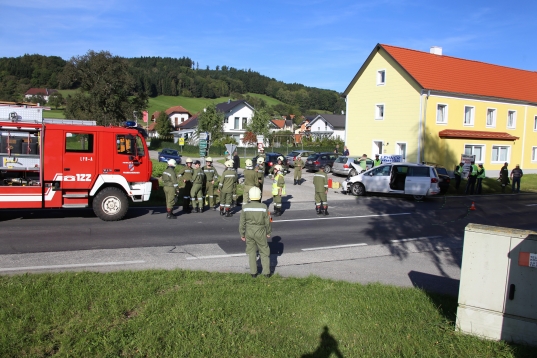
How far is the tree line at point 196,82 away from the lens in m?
89.6

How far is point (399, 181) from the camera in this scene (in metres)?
20.5

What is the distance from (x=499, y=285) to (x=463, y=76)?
3429 cm

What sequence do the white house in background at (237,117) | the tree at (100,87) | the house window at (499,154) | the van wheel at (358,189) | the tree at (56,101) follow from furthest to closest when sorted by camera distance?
1. the white house in background at (237,117)
2. the tree at (56,101)
3. the tree at (100,87)
4. the house window at (499,154)
5. the van wheel at (358,189)

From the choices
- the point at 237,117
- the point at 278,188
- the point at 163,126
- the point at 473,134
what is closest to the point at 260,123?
the point at 237,117

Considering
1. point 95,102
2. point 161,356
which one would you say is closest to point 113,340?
point 161,356

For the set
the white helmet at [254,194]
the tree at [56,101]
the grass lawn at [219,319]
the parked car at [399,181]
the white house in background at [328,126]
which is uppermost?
the tree at [56,101]

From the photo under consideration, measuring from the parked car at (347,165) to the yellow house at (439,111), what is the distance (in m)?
4.68

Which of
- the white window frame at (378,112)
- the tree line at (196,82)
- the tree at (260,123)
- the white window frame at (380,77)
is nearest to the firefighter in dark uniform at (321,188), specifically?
the white window frame at (378,112)

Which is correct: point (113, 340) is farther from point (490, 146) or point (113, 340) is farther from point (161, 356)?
point (490, 146)

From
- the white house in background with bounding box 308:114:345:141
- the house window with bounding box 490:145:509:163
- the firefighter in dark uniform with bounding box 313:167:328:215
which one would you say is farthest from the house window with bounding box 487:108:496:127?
the white house in background with bounding box 308:114:345:141

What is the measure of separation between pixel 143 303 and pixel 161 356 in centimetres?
143

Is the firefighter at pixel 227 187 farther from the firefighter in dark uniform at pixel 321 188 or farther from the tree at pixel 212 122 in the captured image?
the tree at pixel 212 122

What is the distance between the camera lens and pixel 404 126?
1286 inches

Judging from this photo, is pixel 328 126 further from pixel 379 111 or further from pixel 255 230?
pixel 255 230
